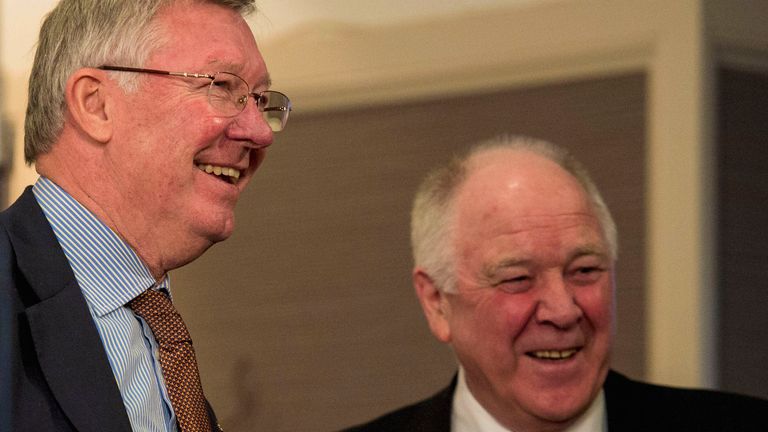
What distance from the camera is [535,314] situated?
7.70 ft

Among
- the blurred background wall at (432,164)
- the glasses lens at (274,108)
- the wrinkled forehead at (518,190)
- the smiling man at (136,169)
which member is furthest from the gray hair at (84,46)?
the blurred background wall at (432,164)

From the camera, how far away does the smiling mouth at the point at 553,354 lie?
2.32 metres

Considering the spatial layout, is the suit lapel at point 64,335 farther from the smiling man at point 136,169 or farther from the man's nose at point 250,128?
the man's nose at point 250,128

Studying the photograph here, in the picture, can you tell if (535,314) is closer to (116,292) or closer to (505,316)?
(505,316)

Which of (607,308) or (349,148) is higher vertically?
(349,148)

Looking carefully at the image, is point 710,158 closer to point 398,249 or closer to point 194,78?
point 398,249

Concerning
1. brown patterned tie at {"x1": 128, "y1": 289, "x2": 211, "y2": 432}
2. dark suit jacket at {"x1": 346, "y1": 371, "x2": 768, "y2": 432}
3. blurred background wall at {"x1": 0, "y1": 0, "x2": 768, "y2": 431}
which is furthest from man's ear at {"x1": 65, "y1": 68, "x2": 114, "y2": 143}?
blurred background wall at {"x1": 0, "y1": 0, "x2": 768, "y2": 431}

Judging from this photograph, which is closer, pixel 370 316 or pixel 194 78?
pixel 194 78

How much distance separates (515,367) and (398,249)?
0.80 metres

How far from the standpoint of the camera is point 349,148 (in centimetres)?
315

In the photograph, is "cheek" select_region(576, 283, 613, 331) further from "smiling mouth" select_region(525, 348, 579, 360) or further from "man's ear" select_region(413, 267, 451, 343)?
"man's ear" select_region(413, 267, 451, 343)

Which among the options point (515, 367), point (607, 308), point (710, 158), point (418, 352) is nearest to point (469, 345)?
point (515, 367)

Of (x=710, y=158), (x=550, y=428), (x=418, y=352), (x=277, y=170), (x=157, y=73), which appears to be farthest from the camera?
(x=277, y=170)

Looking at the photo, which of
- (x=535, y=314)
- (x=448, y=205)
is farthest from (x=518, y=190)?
(x=535, y=314)
